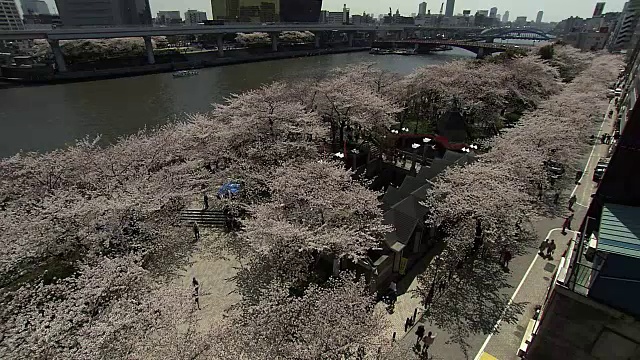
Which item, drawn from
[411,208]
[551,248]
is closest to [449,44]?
[551,248]

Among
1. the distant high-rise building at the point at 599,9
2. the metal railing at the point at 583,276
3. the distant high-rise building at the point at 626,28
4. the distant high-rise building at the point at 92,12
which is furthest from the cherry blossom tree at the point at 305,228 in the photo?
the distant high-rise building at the point at 599,9

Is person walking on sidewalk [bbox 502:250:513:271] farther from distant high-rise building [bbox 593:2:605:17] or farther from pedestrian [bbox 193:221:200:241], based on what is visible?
distant high-rise building [bbox 593:2:605:17]

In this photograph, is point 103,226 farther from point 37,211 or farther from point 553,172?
point 553,172

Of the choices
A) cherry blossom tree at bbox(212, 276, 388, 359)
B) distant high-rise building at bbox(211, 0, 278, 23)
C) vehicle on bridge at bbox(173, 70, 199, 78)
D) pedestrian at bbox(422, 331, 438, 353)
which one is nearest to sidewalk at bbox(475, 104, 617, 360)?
pedestrian at bbox(422, 331, 438, 353)

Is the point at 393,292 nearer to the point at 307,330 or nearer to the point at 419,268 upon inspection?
the point at 419,268

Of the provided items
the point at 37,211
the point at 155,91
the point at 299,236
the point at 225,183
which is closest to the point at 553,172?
the point at 299,236

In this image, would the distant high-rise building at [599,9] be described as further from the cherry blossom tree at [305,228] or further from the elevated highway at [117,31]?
the cherry blossom tree at [305,228]
